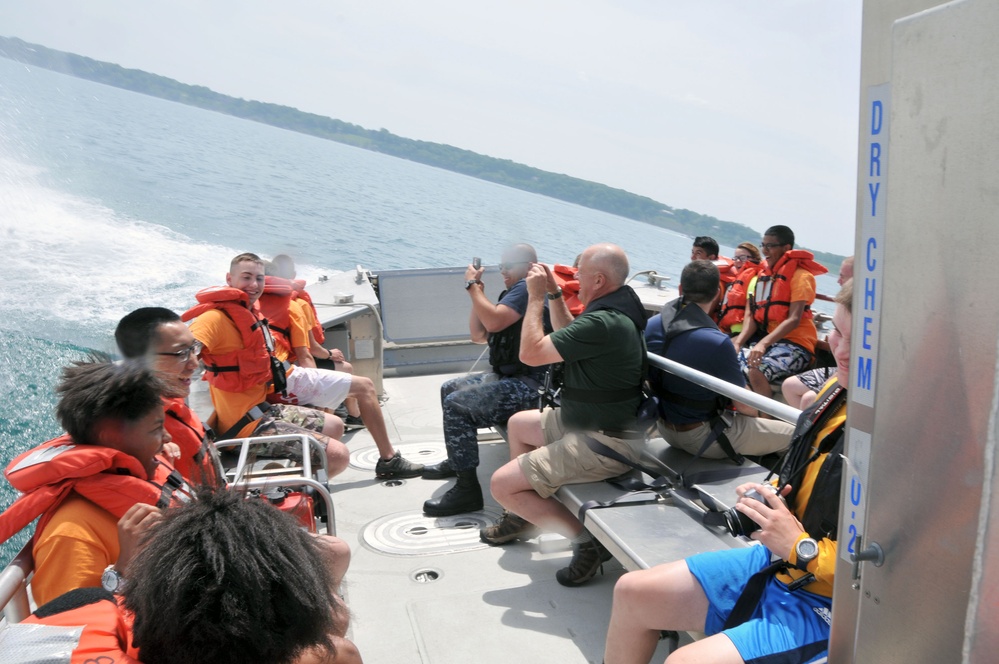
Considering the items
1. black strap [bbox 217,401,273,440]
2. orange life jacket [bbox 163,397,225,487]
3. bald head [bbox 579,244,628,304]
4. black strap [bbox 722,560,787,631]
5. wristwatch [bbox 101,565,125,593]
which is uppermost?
bald head [bbox 579,244,628,304]

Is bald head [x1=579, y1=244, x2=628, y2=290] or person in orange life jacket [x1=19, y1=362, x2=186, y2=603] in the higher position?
bald head [x1=579, y1=244, x2=628, y2=290]

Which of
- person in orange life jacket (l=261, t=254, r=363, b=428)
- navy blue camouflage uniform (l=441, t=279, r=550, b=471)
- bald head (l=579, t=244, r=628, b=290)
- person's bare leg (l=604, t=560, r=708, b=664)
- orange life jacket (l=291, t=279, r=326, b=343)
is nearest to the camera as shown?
person's bare leg (l=604, t=560, r=708, b=664)

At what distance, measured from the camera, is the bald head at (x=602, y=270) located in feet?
9.87

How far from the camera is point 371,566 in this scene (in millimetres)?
3232

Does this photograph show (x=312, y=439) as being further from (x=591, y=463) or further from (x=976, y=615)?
(x=976, y=615)

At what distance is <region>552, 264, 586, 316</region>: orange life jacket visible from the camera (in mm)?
4506

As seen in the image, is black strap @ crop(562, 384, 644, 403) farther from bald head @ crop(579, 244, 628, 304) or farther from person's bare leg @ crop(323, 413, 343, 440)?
person's bare leg @ crop(323, 413, 343, 440)

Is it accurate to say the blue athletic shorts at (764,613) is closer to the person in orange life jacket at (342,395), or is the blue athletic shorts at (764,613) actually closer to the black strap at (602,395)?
the black strap at (602,395)

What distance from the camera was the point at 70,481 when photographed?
1.73m

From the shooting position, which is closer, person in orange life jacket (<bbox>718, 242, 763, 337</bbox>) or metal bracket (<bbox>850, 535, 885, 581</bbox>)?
metal bracket (<bbox>850, 535, 885, 581</bbox>)

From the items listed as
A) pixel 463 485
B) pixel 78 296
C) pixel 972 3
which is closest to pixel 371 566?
pixel 463 485

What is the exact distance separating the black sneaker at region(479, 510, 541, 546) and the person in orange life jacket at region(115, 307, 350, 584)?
1067 millimetres

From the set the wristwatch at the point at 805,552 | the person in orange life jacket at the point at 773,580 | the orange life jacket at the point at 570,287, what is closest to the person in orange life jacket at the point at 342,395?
the orange life jacket at the point at 570,287

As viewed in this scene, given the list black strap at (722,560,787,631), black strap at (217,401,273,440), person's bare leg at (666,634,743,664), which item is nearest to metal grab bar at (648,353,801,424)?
black strap at (722,560,787,631)
